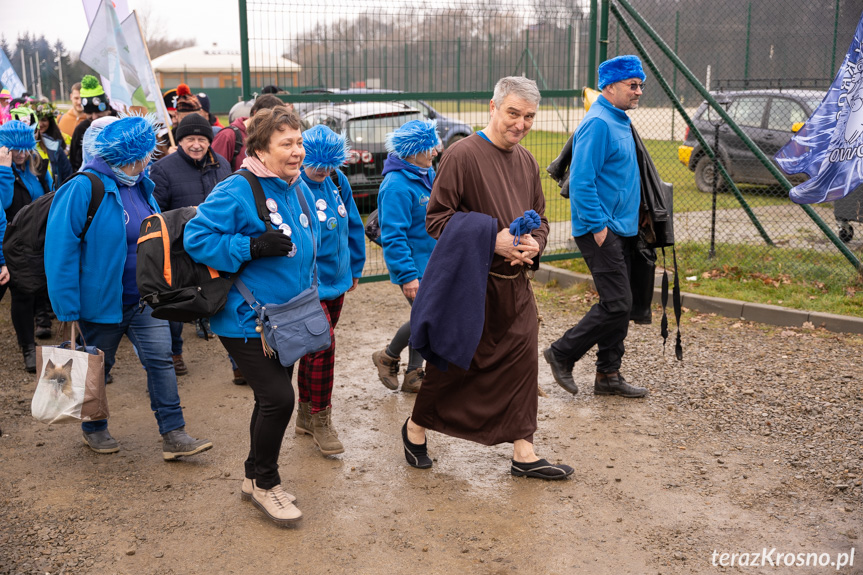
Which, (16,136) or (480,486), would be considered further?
(16,136)

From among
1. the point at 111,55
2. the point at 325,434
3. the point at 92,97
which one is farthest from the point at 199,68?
the point at 325,434

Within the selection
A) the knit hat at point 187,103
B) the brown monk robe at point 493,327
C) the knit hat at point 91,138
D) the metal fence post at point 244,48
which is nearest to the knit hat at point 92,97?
the knit hat at point 187,103

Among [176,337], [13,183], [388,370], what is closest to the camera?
[388,370]

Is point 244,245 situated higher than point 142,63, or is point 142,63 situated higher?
point 142,63

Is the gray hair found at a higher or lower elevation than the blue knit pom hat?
higher

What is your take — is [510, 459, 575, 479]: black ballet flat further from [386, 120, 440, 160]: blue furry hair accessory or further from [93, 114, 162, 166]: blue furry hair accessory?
[93, 114, 162, 166]: blue furry hair accessory

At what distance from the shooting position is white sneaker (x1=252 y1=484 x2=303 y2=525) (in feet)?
12.8

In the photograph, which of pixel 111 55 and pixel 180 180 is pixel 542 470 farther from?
pixel 111 55

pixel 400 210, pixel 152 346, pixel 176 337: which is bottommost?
pixel 176 337

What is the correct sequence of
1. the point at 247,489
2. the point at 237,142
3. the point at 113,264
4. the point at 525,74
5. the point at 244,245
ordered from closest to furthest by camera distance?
the point at 244,245 → the point at 247,489 → the point at 113,264 → the point at 237,142 → the point at 525,74

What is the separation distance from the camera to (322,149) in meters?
4.55

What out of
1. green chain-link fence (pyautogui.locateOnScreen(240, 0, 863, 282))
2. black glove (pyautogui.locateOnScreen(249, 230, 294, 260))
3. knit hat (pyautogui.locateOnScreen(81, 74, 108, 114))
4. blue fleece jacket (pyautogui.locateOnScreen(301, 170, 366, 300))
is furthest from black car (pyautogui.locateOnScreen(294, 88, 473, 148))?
black glove (pyautogui.locateOnScreen(249, 230, 294, 260))

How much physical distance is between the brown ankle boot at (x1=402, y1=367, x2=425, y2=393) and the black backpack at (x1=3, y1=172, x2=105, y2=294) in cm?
245

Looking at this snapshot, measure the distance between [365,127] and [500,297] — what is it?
439 cm
